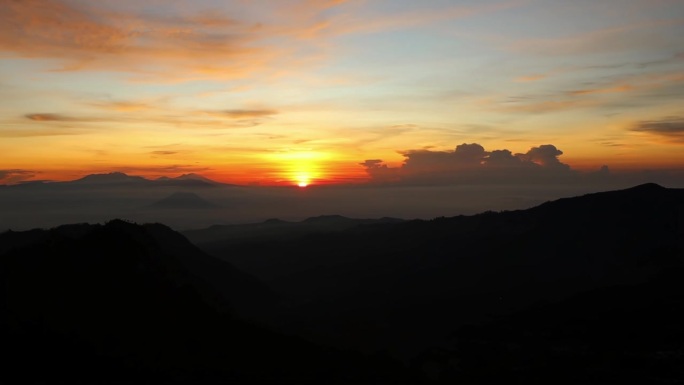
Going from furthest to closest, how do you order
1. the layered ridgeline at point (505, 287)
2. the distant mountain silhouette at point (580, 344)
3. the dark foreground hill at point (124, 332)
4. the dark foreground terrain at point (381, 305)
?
the layered ridgeline at point (505, 287) → the distant mountain silhouette at point (580, 344) → the dark foreground terrain at point (381, 305) → the dark foreground hill at point (124, 332)

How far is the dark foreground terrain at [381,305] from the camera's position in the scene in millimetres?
45875

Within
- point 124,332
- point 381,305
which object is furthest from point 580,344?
point 124,332

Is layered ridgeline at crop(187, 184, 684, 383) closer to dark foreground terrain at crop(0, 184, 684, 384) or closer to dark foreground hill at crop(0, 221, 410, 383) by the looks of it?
dark foreground terrain at crop(0, 184, 684, 384)

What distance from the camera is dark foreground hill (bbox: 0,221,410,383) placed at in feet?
136

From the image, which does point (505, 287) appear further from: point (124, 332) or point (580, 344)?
point (124, 332)

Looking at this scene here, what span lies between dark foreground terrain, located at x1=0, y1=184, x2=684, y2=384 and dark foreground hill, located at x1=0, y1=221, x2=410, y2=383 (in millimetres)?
190

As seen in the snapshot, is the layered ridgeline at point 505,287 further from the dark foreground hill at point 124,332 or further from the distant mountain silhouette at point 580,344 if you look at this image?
the dark foreground hill at point 124,332

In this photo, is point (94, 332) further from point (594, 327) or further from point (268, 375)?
point (594, 327)

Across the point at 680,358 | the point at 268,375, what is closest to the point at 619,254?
the point at 680,358

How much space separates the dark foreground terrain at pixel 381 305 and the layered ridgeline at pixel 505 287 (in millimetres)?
374

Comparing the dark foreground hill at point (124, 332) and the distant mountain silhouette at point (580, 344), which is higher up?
the dark foreground hill at point (124, 332)

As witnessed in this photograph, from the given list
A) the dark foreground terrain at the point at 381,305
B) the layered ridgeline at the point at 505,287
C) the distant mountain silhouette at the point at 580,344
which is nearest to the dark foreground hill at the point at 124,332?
the dark foreground terrain at the point at 381,305

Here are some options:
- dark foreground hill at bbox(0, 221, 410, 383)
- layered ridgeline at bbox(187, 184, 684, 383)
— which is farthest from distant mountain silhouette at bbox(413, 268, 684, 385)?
dark foreground hill at bbox(0, 221, 410, 383)

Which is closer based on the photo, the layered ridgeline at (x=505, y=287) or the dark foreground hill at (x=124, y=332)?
the dark foreground hill at (x=124, y=332)
